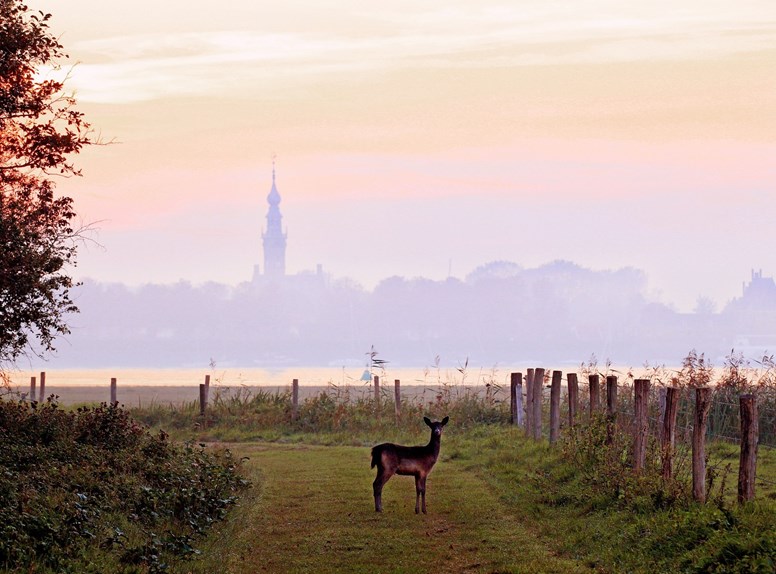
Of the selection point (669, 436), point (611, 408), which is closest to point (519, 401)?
point (611, 408)

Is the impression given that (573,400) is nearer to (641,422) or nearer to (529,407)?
(529,407)

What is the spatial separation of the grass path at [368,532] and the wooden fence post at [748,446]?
108 inches

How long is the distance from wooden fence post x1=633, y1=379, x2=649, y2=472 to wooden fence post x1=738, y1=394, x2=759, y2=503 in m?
3.69

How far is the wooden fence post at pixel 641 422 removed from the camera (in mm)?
18922

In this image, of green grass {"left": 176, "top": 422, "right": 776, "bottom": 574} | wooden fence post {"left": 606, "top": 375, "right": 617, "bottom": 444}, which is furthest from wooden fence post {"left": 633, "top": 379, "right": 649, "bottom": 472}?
wooden fence post {"left": 606, "top": 375, "right": 617, "bottom": 444}

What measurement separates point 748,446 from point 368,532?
6011 millimetres

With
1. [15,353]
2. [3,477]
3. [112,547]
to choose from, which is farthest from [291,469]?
[112,547]

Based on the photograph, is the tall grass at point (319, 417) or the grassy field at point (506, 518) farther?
the tall grass at point (319, 417)

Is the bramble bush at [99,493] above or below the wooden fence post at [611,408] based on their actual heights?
below

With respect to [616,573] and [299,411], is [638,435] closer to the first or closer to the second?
[616,573]

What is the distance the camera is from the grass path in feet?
47.7

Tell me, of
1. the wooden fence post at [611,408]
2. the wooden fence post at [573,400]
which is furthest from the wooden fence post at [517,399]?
the wooden fence post at [611,408]

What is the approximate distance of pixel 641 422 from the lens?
62.6 ft

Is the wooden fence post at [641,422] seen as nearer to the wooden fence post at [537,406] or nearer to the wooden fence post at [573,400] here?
the wooden fence post at [573,400]
